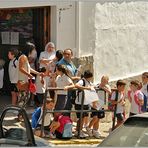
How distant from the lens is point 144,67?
1440 centimetres

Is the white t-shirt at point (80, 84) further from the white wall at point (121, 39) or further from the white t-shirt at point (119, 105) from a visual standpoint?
the white wall at point (121, 39)

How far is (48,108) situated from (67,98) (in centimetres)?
45

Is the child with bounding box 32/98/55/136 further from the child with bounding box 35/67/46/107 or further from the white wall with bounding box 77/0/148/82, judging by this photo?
the white wall with bounding box 77/0/148/82

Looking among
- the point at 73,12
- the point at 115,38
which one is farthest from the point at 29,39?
the point at 115,38

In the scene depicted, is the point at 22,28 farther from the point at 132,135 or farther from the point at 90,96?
the point at 132,135

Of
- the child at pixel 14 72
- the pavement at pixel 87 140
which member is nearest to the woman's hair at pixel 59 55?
the child at pixel 14 72

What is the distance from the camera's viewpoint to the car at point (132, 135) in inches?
217

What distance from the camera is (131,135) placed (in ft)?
18.4

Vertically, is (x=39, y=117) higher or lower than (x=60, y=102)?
lower

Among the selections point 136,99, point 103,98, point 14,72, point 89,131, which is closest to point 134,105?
point 136,99

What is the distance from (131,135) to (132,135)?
0.01 m

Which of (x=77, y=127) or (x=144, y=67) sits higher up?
(x=144, y=67)

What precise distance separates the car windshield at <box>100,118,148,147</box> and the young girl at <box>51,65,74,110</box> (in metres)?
4.37

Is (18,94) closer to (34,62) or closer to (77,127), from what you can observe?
(34,62)
